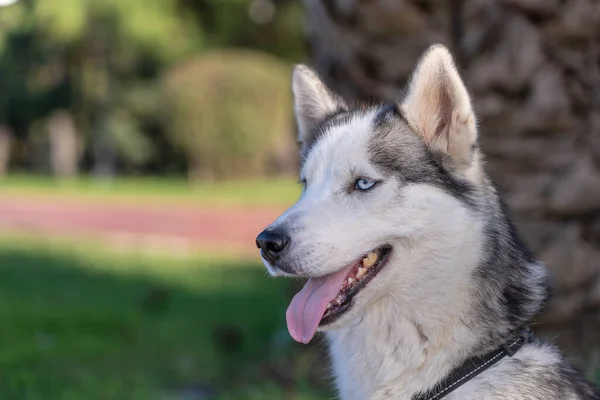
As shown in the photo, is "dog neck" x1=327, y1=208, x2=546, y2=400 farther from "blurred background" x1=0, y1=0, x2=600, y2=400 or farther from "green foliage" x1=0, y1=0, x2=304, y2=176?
"green foliage" x1=0, y1=0, x2=304, y2=176

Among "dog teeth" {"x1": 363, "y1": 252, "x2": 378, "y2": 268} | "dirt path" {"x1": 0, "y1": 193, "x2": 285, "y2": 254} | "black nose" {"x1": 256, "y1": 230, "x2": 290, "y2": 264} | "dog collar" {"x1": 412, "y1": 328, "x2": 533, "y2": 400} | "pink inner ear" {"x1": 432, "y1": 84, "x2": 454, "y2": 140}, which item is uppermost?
"pink inner ear" {"x1": 432, "y1": 84, "x2": 454, "y2": 140}

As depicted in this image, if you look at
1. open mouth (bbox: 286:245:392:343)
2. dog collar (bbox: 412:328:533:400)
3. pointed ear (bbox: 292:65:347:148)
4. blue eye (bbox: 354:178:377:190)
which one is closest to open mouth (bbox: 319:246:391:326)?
open mouth (bbox: 286:245:392:343)

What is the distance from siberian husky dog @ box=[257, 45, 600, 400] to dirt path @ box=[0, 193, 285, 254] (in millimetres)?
9069

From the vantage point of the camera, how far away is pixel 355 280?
2.99m

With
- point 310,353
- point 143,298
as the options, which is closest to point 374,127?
point 310,353

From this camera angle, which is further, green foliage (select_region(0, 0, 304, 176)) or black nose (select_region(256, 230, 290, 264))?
green foliage (select_region(0, 0, 304, 176))

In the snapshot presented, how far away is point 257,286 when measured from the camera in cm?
944

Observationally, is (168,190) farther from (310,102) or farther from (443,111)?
(443,111)

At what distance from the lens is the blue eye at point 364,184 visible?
3.09 meters

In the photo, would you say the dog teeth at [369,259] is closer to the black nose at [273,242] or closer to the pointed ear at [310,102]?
the black nose at [273,242]

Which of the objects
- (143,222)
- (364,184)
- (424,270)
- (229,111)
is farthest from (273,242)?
(229,111)

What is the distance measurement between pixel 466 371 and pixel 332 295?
547 millimetres

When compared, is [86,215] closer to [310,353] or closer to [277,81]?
[277,81]

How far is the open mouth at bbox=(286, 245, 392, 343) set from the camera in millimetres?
2969
